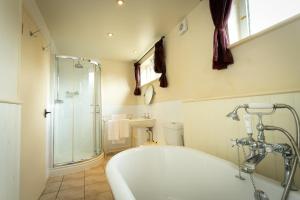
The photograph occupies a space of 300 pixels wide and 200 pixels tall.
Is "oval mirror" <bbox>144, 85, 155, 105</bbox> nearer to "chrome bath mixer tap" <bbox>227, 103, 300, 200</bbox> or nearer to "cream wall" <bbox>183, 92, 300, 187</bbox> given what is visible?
"cream wall" <bbox>183, 92, 300, 187</bbox>

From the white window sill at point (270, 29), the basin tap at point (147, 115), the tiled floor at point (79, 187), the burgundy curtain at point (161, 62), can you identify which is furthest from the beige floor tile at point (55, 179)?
the white window sill at point (270, 29)

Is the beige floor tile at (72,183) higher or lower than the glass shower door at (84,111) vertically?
lower

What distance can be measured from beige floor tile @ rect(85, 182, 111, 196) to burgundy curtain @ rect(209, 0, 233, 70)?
188 cm

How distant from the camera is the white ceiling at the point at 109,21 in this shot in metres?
1.93

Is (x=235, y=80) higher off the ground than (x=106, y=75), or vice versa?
(x=106, y=75)

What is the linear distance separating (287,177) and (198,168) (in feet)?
2.10

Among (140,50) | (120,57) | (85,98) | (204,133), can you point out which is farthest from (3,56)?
(120,57)

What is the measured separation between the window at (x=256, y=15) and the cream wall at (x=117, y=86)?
9.23 ft

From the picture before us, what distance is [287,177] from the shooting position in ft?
2.61

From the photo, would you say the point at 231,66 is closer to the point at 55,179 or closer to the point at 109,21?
the point at 109,21

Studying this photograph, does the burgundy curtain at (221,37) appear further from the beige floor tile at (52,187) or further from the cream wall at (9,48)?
the beige floor tile at (52,187)

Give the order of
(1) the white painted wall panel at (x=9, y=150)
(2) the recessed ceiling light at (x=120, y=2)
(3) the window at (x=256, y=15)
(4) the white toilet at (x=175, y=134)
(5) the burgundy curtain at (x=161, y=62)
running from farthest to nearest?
(5) the burgundy curtain at (x=161, y=62) < (4) the white toilet at (x=175, y=134) < (2) the recessed ceiling light at (x=120, y=2) < (3) the window at (x=256, y=15) < (1) the white painted wall panel at (x=9, y=150)

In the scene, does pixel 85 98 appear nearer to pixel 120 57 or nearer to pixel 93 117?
pixel 93 117

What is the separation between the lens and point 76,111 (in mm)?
3125
